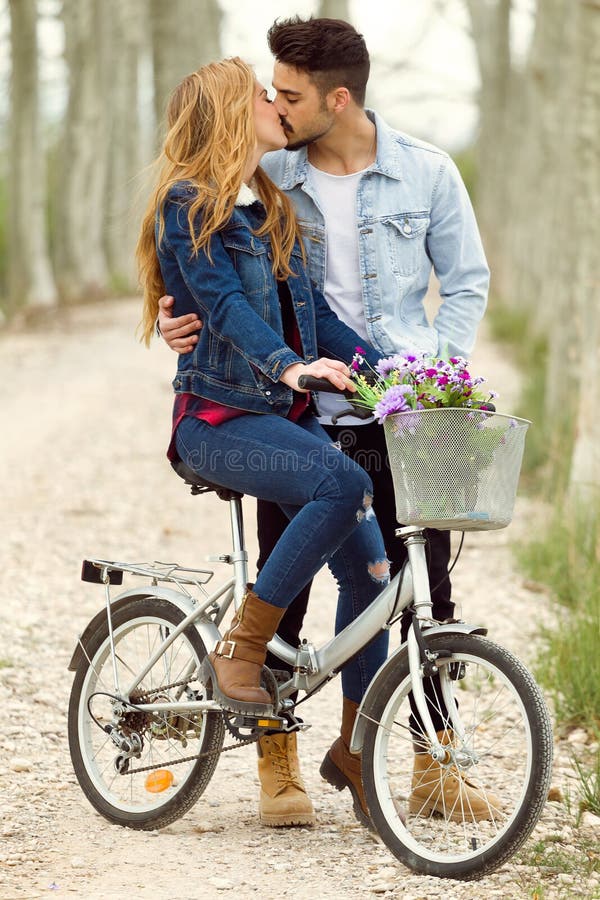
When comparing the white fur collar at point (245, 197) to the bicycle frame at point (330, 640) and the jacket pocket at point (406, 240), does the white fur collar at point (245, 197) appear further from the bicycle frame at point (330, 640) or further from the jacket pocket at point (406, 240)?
the bicycle frame at point (330, 640)

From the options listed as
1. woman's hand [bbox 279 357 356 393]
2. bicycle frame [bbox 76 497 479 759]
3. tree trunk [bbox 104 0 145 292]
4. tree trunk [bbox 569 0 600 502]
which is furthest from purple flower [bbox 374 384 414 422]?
tree trunk [bbox 104 0 145 292]

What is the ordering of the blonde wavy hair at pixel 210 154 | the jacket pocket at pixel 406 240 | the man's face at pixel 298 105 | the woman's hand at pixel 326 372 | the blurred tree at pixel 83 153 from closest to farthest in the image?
the woman's hand at pixel 326 372 < the blonde wavy hair at pixel 210 154 < the man's face at pixel 298 105 < the jacket pocket at pixel 406 240 < the blurred tree at pixel 83 153

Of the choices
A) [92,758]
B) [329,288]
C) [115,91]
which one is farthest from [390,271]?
[115,91]

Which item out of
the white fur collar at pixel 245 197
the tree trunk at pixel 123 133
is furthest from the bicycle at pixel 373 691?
the tree trunk at pixel 123 133

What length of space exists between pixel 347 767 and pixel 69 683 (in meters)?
1.90

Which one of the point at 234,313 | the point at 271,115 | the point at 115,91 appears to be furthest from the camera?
the point at 115,91

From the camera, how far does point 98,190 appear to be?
80.9 feet

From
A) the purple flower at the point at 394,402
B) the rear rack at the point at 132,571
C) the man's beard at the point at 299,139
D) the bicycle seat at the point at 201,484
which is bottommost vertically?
the rear rack at the point at 132,571

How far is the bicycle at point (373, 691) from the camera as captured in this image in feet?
10.8

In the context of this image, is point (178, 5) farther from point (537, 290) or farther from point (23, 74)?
point (537, 290)

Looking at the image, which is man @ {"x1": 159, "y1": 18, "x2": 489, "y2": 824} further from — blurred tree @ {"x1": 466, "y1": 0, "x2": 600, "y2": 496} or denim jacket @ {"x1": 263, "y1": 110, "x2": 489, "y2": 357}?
blurred tree @ {"x1": 466, "y1": 0, "x2": 600, "y2": 496}

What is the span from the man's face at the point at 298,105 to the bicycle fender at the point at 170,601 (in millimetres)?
1378

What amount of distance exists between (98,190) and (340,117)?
70.3 ft

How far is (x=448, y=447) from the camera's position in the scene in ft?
10.6
